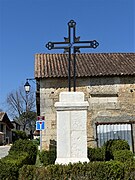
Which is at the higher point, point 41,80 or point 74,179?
point 41,80

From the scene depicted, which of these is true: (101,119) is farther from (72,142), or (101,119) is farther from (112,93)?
(72,142)

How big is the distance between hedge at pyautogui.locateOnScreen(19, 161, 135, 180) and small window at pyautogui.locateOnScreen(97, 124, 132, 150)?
35.7 feet

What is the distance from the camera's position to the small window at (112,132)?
17.6m

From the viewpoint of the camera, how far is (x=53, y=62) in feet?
64.4

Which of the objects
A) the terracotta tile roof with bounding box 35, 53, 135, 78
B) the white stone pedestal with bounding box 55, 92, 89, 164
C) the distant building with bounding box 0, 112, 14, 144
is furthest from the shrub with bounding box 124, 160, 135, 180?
the distant building with bounding box 0, 112, 14, 144

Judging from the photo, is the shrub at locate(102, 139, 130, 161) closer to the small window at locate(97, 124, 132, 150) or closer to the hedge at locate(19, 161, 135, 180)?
the hedge at locate(19, 161, 135, 180)

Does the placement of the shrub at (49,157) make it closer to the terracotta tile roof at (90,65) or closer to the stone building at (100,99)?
the stone building at (100,99)

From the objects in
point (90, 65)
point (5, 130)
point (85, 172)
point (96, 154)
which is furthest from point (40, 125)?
point (5, 130)

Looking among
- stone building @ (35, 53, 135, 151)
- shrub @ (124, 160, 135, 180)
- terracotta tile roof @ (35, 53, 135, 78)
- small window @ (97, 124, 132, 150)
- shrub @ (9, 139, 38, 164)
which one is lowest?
shrub @ (124, 160, 135, 180)

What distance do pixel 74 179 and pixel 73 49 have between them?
3.66m

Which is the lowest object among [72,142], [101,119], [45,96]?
[72,142]

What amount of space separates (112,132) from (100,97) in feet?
6.70

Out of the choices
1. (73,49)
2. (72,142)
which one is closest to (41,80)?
(73,49)

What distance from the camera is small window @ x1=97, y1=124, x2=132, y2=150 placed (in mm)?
17641
